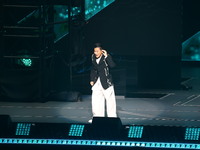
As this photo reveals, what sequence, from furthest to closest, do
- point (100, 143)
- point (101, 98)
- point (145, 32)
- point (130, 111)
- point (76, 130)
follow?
point (145, 32) → point (130, 111) → point (101, 98) → point (76, 130) → point (100, 143)

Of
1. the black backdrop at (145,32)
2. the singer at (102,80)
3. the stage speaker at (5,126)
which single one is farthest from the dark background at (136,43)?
the stage speaker at (5,126)

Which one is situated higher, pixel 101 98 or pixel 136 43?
pixel 136 43

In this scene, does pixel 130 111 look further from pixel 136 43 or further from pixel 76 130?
pixel 76 130

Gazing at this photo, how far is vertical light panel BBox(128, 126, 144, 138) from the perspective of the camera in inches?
178

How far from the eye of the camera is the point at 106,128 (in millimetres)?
4613

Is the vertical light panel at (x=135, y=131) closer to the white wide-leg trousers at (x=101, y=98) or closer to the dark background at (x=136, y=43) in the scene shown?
the white wide-leg trousers at (x=101, y=98)

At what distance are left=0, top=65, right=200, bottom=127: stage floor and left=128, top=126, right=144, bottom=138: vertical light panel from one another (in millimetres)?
5763

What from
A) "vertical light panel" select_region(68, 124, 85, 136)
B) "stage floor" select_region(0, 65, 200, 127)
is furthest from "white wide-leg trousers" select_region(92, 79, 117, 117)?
"vertical light panel" select_region(68, 124, 85, 136)

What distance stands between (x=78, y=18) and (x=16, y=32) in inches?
68.8

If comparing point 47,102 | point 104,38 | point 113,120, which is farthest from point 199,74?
point 113,120

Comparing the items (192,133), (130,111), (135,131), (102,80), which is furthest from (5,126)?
(130,111)

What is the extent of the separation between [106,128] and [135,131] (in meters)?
0.27

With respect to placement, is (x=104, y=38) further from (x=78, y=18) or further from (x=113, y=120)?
(x=113, y=120)

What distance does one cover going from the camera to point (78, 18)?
14.0m
